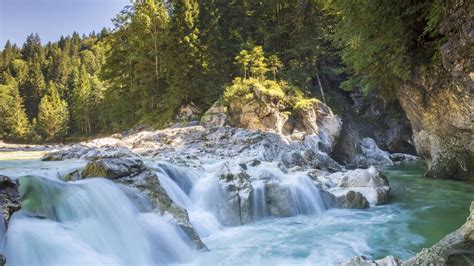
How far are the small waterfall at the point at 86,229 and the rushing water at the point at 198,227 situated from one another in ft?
0.05

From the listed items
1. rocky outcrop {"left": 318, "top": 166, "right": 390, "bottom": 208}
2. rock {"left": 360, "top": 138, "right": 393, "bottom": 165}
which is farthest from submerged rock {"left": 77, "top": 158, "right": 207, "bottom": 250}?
rock {"left": 360, "top": 138, "right": 393, "bottom": 165}

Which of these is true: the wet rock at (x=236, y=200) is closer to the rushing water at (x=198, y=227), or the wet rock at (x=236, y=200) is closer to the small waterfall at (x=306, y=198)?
the rushing water at (x=198, y=227)

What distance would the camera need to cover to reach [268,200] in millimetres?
10258

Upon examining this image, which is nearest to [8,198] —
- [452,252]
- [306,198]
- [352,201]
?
[452,252]

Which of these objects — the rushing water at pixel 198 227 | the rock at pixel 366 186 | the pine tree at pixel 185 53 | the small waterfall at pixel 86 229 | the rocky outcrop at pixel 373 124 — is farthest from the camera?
the pine tree at pixel 185 53

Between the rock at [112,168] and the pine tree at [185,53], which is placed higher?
the pine tree at [185,53]

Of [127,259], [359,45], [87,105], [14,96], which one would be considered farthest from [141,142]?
[14,96]

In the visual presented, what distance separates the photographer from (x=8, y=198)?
17.2 ft

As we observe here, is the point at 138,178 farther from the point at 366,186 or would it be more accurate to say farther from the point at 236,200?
the point at 366,186

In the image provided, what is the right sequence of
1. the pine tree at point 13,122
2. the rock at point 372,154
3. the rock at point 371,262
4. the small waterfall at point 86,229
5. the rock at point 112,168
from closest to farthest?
1. the rock at point 371,262
2. the small waterfall at point 86,229
3. the rock at point 112,168
4. the rock at point 372,154
5. the pine tree at point 13,122

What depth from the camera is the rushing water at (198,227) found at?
A: 5836mm

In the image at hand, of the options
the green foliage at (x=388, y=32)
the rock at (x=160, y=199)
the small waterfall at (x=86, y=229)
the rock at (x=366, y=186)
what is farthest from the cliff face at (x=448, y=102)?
the small waterfall at (x=86, y=229)

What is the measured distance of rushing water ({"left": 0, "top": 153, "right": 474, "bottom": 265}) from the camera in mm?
5836

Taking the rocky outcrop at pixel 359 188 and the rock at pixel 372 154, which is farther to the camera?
the rock at pixel 372 154
